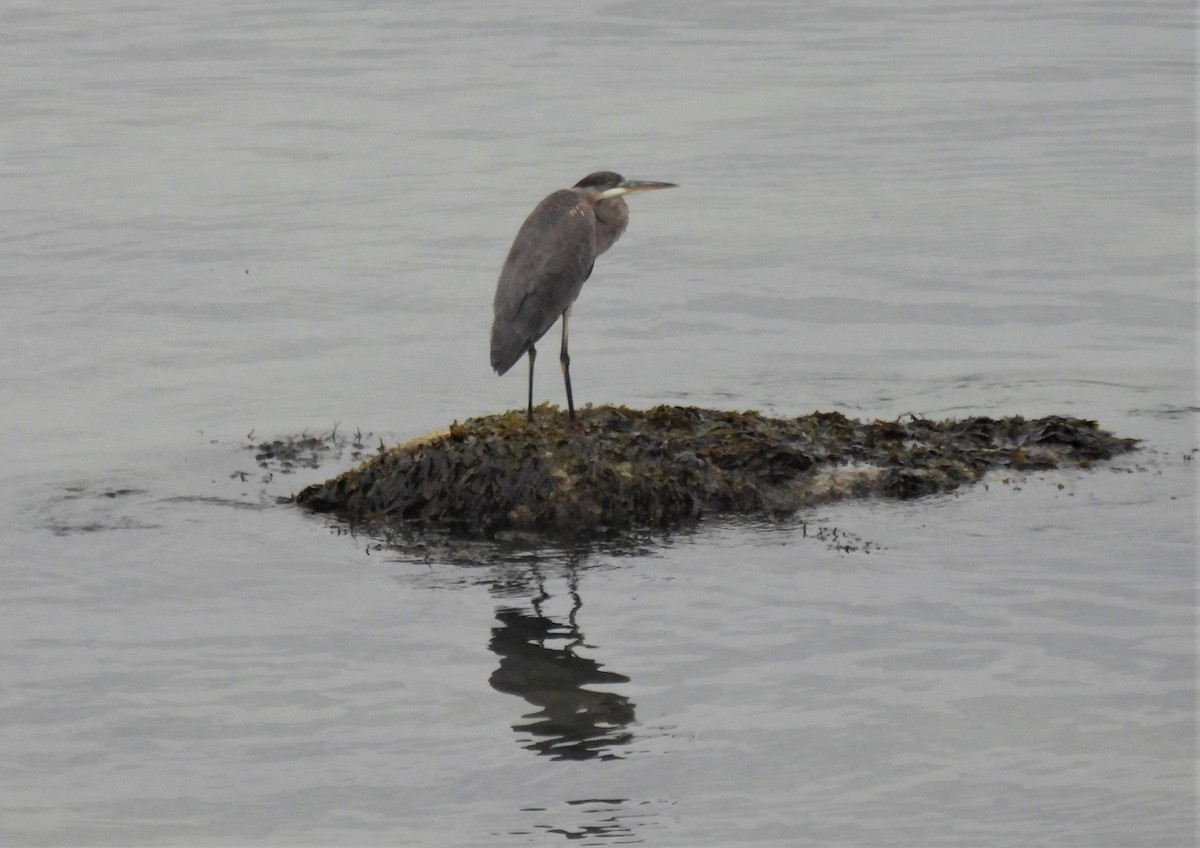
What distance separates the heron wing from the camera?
10.1 meters

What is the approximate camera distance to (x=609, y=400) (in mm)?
11930

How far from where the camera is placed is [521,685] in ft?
23.5

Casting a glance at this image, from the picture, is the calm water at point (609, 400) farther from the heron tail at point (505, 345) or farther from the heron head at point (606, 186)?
the heron head at point (606, 186)

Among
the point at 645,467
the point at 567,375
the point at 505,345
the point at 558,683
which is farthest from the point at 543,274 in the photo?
the point at 558,683

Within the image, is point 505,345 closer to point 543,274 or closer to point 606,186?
point 543,274

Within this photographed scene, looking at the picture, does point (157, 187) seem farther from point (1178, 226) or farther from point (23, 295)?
point (1178, 226)

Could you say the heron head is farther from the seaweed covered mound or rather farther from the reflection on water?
the reflection on water

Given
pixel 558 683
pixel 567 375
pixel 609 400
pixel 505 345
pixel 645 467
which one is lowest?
pixel 558 683

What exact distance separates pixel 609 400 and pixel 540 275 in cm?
192

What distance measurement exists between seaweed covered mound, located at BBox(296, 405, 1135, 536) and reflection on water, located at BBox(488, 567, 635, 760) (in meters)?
0.87

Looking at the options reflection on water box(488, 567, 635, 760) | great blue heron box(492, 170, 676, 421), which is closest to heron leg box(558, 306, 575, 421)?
great blue heron box(492, 170, 676, 421)

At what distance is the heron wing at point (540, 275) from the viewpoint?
10.1 metres

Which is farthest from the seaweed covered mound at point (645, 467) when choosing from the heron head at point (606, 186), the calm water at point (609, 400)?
the heron head at point (606, 186)

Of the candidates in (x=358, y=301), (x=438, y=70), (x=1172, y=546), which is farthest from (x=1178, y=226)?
(x=438, y=70)
